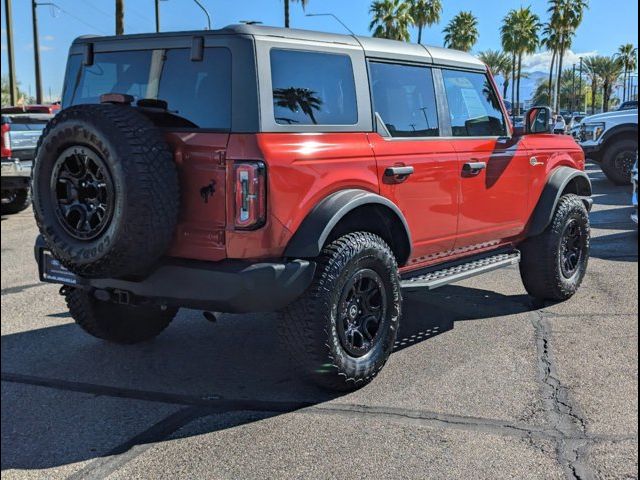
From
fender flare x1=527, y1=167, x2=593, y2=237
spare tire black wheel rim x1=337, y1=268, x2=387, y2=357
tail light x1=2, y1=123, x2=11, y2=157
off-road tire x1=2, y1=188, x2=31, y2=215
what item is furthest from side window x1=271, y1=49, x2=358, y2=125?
off-road tire x1=2, y1=188, x2=31, y2=215

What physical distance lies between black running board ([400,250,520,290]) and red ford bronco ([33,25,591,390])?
34 millimetres

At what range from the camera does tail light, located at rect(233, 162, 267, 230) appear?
325cm

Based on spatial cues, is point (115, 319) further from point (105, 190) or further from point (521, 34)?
point (521, 34)

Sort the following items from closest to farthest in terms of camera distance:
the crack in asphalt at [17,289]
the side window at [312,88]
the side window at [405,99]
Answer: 1. the side window at [312,88]
2. the side window at [405,99]
3. the crack in asphalt at [17,289]

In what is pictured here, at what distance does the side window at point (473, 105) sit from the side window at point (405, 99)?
247mm

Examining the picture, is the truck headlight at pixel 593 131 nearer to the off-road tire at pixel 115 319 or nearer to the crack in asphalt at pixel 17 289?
the crack in asphalt at pixel 17 289

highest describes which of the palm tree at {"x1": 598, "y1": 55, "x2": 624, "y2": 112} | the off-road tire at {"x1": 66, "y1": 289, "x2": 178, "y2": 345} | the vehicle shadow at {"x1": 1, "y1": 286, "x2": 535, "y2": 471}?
the palm tree at {"x1": 598, "y1": 55, "x2": 624, "y2": 112}

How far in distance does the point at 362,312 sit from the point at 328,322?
1.41ft

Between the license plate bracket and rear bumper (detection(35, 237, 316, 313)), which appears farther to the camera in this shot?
the license plate bracket

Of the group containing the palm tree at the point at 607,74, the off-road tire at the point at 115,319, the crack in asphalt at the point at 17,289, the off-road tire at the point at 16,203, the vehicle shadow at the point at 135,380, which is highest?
the palm tree at the point at 607,74

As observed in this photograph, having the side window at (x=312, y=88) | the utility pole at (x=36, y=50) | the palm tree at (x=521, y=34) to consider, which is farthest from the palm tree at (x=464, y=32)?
the side window at (x=312, y=88)

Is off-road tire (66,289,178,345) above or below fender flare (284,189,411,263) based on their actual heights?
below

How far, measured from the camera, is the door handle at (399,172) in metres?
4.02

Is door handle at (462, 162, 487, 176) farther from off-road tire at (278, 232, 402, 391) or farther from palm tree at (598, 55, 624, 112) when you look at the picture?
palm tree at (598, 55, 624, 112)
